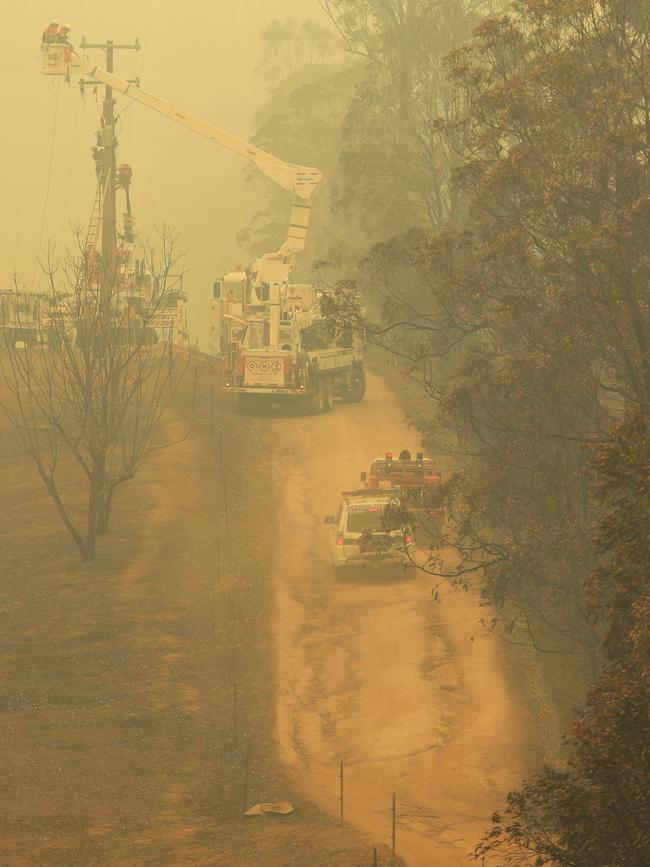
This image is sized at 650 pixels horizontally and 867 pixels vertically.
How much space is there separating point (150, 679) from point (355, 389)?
23734mm

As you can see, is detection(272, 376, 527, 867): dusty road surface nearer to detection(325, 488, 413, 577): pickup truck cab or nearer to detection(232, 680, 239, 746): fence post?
detection(325, 488, 413, 577): pickup truck cab

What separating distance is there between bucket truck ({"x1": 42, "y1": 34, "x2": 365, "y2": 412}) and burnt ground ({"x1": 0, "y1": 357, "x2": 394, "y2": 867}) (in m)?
3.96

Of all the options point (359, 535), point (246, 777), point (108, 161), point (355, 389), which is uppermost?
point (108, 161)

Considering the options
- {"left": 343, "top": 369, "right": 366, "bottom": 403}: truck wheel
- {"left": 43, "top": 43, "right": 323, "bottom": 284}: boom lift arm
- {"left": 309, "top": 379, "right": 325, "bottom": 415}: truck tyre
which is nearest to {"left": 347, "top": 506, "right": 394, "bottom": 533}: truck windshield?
{"left": 309, "top": 379, "right": 325, "bottom": 415}: truck tyre

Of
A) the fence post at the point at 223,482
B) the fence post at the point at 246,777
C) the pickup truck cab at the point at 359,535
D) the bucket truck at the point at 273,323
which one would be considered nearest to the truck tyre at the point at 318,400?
the bucket truck at the point at 273,323

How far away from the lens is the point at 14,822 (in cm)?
1747

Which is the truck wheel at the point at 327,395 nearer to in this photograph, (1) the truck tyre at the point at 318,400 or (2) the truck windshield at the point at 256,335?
(1) the truck tyre at the point at 318,400

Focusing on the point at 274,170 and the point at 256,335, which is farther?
the point at 274,170

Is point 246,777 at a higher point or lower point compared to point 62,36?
lower

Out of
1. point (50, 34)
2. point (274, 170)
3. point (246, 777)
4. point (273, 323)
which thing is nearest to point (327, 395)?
point (273, 323)

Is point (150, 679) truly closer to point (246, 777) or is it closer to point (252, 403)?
point (246, 777)

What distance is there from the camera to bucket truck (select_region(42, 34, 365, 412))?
4162cm

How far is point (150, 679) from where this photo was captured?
76.9 ft

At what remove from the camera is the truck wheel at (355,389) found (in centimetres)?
4606
